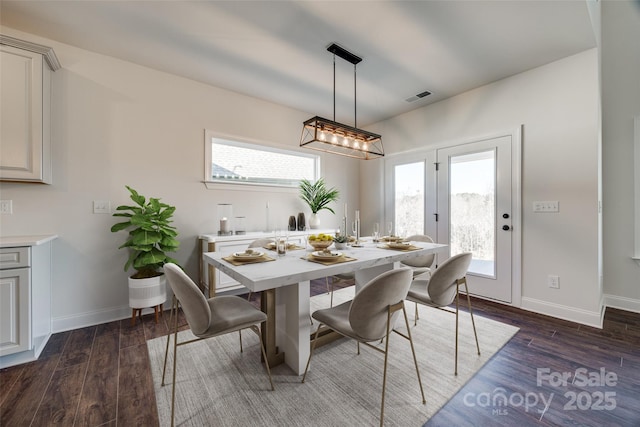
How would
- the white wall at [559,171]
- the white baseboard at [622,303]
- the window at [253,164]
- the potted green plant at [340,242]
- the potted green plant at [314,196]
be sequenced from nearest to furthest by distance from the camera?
1. the potted green plant at [340,242]
2. the white wall at [559,171]
3. the white baseboard at [622,303]
4. the window at [253,164]
5. the potted green plant at [314,196]

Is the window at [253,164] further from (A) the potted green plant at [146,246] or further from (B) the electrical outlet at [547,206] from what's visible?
(B) the electrical outlet at [547,206]

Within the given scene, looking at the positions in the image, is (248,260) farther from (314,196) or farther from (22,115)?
(314,196)

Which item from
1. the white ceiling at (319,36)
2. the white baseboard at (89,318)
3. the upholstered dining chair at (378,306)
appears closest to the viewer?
the upholstered dining chair at (378,306)

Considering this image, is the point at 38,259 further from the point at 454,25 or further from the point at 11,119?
the point at 454,25

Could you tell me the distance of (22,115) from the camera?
2.13 meters

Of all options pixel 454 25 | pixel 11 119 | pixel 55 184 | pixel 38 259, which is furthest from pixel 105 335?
pixel 454 25

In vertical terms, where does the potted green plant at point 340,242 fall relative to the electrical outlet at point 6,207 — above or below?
below

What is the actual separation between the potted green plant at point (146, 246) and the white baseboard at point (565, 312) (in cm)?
392

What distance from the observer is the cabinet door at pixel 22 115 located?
6.77 feet

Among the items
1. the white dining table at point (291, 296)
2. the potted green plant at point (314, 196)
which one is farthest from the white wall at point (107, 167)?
the white dining table at point (291, 296)

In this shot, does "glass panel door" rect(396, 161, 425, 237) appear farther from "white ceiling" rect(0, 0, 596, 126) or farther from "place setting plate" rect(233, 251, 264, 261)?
"place setting plate" rect(233, 251, 264, 261)

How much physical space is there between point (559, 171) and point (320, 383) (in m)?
3.16

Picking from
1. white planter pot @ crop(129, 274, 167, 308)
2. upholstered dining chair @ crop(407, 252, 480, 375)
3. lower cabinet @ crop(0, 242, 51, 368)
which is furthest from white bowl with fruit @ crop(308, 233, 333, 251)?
lower cabinet @ crop(0, 242, 51, 368)

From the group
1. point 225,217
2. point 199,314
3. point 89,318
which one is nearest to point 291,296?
point 199,314
